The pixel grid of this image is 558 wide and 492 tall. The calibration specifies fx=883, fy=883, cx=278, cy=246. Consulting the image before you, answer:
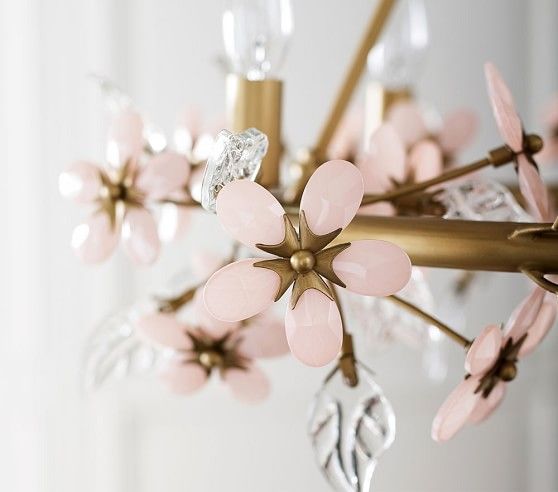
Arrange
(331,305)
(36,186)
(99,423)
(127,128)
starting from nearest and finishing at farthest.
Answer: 1. (331,305)
2. (127,128)
3. (36,186)
4. (99,423)

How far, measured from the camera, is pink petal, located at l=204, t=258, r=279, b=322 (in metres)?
0.38

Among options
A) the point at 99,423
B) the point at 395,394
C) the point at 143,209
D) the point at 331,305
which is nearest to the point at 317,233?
the point at 331,305

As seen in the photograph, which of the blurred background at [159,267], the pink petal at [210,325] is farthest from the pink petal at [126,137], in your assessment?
the blurred background at [159,267]

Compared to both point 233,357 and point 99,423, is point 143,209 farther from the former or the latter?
point 99,423

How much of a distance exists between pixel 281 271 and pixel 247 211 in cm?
3

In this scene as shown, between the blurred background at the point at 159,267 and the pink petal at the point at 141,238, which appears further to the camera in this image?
the blurred background at the point at 159,267

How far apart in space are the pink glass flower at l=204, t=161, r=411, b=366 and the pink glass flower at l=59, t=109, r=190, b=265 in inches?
5.7

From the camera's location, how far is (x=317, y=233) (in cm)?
39

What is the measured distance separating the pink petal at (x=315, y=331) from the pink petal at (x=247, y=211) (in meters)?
0.04

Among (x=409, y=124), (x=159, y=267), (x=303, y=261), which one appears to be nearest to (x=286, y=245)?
(x=303, y=261)

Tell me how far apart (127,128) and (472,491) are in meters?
1.40

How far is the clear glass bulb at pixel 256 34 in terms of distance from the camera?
0.55 metres

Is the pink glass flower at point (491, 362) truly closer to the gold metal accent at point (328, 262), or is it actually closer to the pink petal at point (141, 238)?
the gold metal accent at point (328, 262)

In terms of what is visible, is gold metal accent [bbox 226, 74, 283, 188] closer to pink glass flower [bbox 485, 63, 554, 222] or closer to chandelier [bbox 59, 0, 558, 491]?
chandelier [bbox 59, 0, 558, 491]
